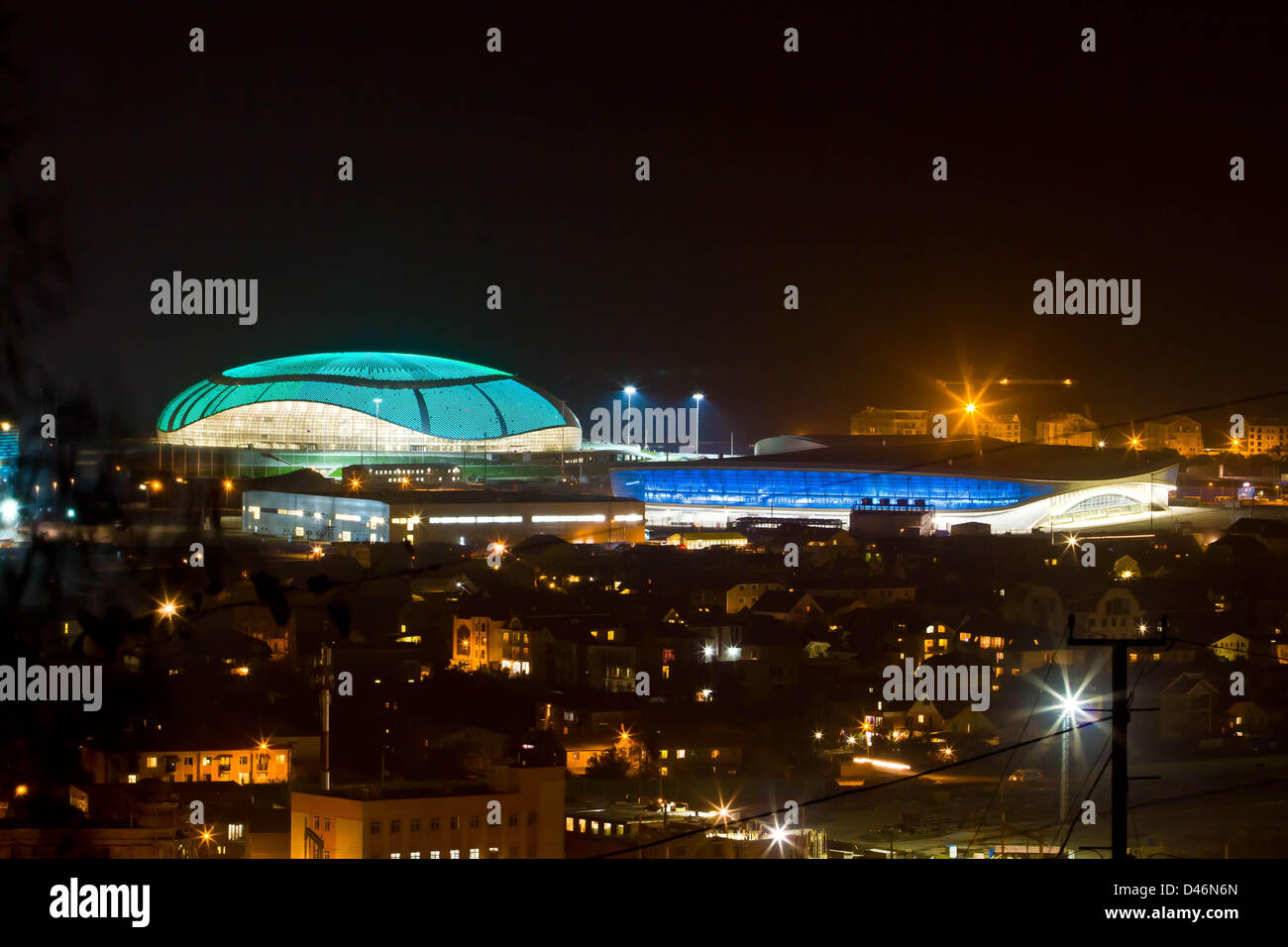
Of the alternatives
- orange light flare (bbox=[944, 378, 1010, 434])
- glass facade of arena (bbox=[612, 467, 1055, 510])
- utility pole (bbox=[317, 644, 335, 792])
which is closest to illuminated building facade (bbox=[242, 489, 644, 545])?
glass facade of arena (bbox=[612, 467, 1055, 510])

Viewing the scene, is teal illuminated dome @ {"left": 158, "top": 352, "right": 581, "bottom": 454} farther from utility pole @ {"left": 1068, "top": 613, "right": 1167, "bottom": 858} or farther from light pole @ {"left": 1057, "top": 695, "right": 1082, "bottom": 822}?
utility pole @ {"left": 1068, "top": 613, "right": 1167, "bottom": 858}

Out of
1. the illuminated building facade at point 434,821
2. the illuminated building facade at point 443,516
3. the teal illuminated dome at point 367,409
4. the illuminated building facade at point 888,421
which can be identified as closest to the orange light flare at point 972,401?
the illuminated building facade at point 888,421

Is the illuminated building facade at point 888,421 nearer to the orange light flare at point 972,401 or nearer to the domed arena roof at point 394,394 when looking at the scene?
the orange light flare at point 972,401

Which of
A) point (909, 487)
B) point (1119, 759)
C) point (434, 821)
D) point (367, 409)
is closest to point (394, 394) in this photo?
point (367, 409)

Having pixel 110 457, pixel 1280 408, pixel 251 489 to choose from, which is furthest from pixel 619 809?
pixel 1280 408

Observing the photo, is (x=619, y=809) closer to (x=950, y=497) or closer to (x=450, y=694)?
(x=450, y=694)

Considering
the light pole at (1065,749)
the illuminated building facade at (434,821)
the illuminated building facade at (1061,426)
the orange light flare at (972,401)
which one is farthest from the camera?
the illuminated building facade at (1061,426)
